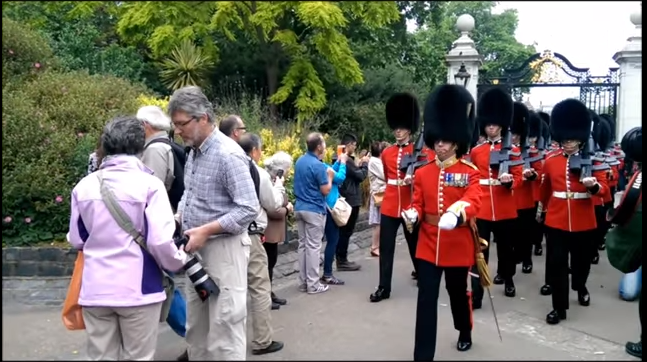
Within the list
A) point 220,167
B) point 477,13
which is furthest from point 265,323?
point 477,13

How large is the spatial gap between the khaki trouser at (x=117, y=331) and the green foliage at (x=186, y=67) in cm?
452

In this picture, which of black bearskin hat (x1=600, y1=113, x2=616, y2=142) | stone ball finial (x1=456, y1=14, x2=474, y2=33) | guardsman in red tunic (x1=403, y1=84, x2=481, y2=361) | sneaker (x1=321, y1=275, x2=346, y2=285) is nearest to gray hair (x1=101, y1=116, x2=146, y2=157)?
guardsman in red tunic (x1=403, y1=84, x2=481, y2=361)

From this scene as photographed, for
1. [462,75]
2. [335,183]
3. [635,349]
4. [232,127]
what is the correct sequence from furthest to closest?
[462,75]
[335,183]
[232,127]
[635,349]

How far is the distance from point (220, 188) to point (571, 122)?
12.8ft

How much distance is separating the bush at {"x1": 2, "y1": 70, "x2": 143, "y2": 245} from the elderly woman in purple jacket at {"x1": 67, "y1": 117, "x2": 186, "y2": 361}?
11.9ft

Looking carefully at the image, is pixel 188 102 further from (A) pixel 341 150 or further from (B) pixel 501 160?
(A) pixel 341 150

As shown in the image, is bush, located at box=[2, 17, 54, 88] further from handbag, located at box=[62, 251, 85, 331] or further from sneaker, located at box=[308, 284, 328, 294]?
handbag, located at box=[62, 251, 85, 331]

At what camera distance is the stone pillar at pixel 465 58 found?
1286 cm

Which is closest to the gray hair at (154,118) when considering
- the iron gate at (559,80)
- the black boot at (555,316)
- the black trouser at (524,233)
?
the black boot at (555,316)

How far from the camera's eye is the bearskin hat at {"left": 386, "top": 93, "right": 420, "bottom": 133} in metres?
6.84

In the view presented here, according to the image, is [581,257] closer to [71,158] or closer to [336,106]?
[71,158]

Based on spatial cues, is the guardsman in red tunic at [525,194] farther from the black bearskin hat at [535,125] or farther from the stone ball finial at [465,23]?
the stone ball finial at [465,23]

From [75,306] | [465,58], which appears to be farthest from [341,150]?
[465,58]

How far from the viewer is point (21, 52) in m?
9.42
